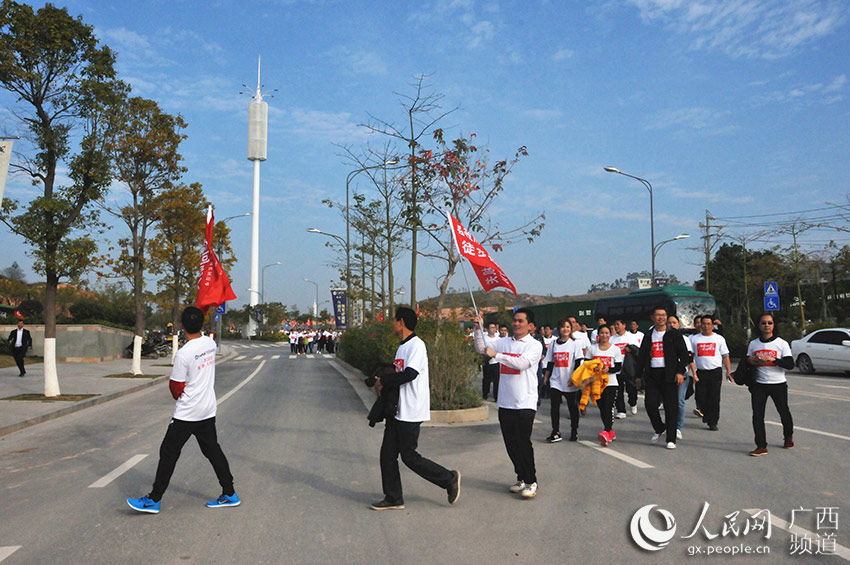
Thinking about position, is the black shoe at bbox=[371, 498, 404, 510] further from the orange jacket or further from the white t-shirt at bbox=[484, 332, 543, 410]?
the orange jacket

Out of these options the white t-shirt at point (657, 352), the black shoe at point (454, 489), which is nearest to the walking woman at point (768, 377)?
the white t-shirt at point (657, 352)

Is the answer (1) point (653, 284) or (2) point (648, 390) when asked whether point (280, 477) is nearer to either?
(2) point (648, 390)

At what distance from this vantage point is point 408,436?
18.8ft

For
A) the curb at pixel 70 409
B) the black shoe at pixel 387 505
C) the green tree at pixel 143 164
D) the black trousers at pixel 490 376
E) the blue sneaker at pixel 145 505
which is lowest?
the curb at pixel 70 409

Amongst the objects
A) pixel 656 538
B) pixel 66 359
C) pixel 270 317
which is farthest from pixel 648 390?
pixel 270 317

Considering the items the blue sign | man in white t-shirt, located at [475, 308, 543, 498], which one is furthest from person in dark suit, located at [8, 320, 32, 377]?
the blue sign

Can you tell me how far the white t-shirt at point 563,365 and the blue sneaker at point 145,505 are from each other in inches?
219

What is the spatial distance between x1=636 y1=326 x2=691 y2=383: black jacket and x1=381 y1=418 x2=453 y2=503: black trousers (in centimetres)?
440

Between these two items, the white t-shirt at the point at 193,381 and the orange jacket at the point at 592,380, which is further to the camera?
the orange jacket at the point at 592,380

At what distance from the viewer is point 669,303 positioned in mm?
29984

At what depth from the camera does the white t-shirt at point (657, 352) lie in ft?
30.5

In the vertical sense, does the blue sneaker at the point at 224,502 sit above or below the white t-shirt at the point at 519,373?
below

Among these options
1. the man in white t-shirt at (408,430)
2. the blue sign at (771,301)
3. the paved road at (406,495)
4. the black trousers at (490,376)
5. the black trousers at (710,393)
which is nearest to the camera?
the paved road at (406,495)

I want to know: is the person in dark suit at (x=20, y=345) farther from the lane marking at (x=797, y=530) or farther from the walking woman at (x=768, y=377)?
the lane marking at (x=797, y=530)
